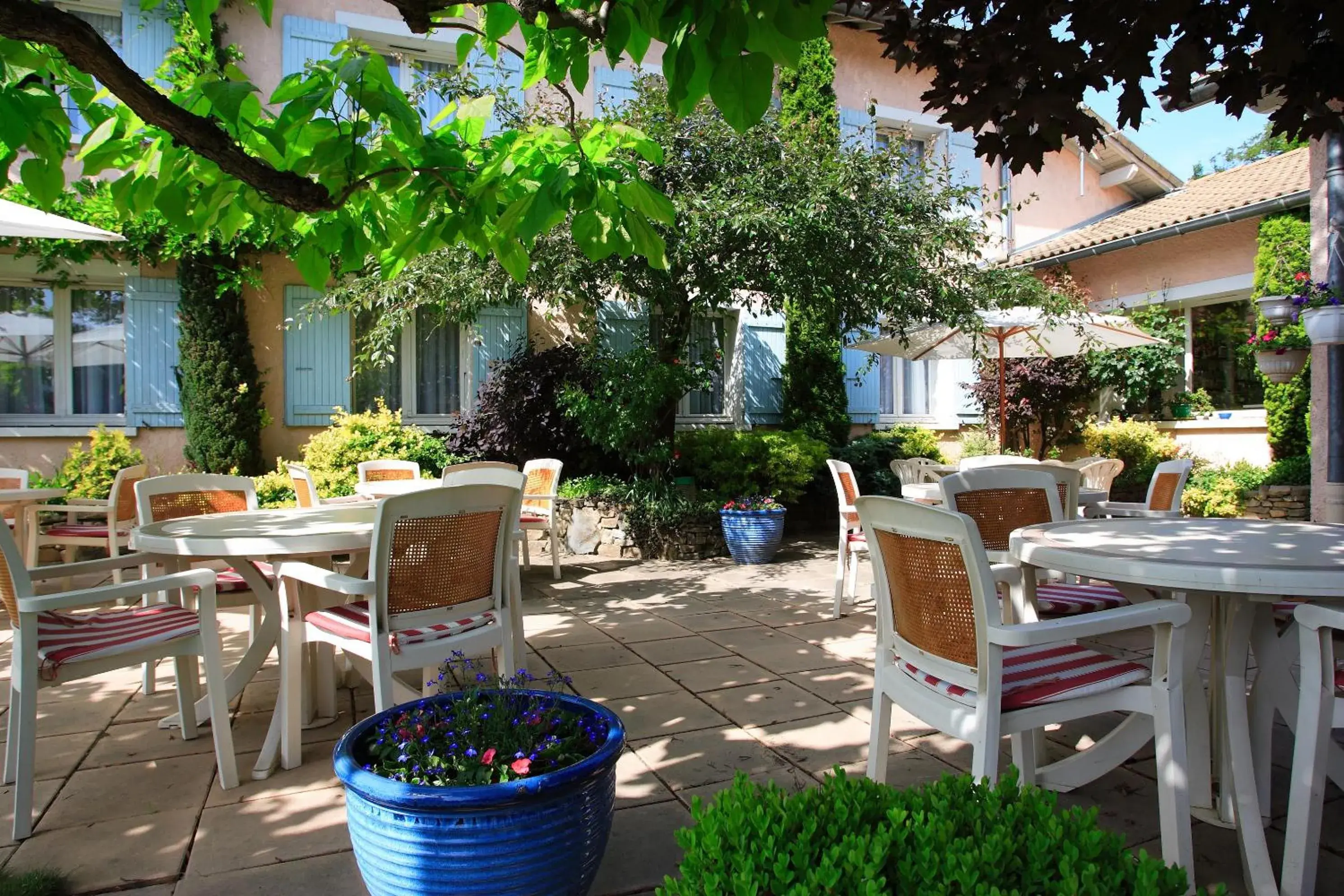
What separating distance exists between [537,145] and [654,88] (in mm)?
4308

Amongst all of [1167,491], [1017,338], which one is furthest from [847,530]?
[1017,338]

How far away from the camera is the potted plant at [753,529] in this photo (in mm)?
7082

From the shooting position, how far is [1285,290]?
26.6ft

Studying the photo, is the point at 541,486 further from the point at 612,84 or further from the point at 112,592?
the point at 612,84

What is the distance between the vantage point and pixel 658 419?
7.53 m

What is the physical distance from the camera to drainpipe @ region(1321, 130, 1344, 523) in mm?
5281

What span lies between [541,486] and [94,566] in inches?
154

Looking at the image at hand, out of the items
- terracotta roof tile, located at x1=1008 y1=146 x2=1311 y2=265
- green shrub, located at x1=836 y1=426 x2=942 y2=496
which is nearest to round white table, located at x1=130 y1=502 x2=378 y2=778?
green shrub, located at x1=836 y1=426 x2=942 y2=496

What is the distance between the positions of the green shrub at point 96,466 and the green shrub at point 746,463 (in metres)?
4.76

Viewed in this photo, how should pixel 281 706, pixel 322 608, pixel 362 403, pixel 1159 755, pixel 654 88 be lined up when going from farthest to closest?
pixel 362 403
pixel 654 88
pixel 322 608
pixel 281 706
pixel 1159 755

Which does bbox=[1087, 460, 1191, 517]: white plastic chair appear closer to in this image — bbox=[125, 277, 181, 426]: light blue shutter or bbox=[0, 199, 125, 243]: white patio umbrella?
bbox=[0, 199, 125, 243]: white patio umbrella

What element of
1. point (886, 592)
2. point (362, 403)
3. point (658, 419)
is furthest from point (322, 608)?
point (362, 403)

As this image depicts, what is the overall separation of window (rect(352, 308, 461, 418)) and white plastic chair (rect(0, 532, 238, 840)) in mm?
→ 5754

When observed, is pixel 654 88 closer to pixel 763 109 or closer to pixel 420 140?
pixel 420 140
